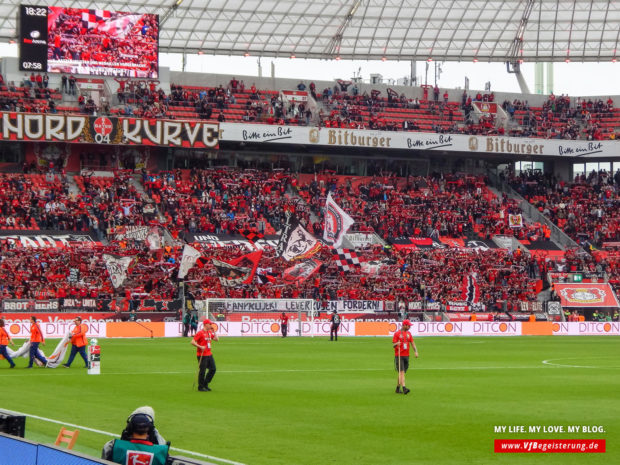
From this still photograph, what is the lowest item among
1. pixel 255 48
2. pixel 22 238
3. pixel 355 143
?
pixel 22 238

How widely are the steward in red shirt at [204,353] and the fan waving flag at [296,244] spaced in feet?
104

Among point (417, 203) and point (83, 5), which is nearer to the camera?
point (83, 5)

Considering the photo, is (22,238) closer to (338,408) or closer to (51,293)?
(51,293)

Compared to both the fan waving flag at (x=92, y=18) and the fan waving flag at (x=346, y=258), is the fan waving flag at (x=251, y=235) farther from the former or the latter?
the fan waving flag at (x=92, y=18)

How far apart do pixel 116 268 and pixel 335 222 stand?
1304 centimetres

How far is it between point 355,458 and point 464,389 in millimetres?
10780

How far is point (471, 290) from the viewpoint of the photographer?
2489 inches

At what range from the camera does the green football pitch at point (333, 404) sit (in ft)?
54.1

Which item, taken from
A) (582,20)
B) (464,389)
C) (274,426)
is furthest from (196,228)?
(274,426)

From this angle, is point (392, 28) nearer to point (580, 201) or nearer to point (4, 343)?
point (580, 201)

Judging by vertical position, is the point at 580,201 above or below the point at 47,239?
above

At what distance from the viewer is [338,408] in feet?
71.8

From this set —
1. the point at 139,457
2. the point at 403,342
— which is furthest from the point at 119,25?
the point at 139,457

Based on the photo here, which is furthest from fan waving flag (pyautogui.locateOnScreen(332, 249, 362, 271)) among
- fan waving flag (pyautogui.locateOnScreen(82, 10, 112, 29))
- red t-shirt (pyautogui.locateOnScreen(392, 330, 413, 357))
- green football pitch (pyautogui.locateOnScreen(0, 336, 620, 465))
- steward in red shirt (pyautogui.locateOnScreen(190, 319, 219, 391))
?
red t-shirt (pyautogui.locateOnScreen(392, 330, 413, 357))
